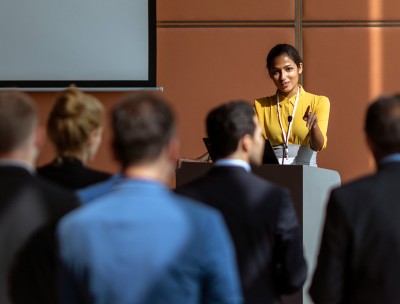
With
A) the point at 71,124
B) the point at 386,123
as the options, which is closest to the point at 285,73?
the point at 71,124

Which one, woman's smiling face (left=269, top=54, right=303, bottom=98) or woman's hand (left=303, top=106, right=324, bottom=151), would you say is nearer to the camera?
woman's hand (left=303, top=106, right=324, bottom=151)

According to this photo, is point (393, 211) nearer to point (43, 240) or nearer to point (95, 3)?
point (43, 240)

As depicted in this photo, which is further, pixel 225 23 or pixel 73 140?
pixel 225 23

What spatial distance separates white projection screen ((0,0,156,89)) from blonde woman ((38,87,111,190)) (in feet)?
10.4

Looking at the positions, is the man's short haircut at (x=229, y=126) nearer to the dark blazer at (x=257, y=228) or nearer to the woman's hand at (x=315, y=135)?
the dark blazer at (x=257, y=228)

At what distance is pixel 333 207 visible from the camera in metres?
2.25

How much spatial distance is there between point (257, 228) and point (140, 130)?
0.70 meters

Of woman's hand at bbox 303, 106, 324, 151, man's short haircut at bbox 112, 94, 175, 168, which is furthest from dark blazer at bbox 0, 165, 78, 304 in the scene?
woman's hand at bbox 303, 106, 324, 151

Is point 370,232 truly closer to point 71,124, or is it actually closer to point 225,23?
point 71,124

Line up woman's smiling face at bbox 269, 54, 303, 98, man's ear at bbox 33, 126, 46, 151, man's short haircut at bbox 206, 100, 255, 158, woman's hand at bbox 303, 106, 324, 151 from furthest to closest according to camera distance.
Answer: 1. woman's smiling face at bbox 269, 54, 303, 98
2. woman's hand at bbox 303, 106, 324, 151
3. man's short haircut at bbox 206, 100, 255, 158
4. man's ear at bbox 33, 126, 46, 151

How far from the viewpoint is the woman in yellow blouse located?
4.08 metres

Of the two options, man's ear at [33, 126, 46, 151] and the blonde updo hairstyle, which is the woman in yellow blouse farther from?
man's ear at [33, 126, 46, 151]

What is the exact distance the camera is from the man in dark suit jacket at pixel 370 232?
2.20 m

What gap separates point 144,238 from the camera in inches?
68.6
